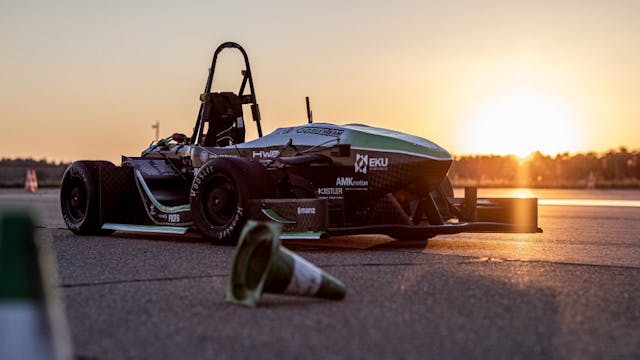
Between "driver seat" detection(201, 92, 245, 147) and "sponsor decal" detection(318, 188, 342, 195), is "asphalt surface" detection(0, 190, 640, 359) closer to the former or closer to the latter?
"sponsor decal" detection(318, 188, 342, 195)

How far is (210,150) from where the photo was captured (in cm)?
1103

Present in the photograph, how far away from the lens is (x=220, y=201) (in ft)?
32.2

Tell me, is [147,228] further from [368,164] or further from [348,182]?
[368,164]

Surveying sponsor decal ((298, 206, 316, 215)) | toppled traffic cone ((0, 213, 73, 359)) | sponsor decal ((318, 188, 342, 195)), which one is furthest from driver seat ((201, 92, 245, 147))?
toppled traffic cone ((0, 213, 73, 359))

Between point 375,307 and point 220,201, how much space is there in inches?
184

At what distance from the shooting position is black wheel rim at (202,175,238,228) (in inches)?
384

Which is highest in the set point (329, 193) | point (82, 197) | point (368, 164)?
point (368, 164)

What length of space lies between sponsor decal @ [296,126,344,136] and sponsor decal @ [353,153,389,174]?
412 mm

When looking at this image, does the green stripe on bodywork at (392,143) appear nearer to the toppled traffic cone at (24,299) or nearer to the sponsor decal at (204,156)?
the sponsor decal at (204,156)

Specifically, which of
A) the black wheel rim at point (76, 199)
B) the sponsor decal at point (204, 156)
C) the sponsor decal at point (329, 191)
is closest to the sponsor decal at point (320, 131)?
the sponsor decal at point (329, 191)

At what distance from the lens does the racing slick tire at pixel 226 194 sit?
30.9 feet

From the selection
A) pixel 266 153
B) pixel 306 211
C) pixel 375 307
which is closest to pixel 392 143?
pixel 306 211

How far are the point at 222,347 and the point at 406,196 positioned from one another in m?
5.71

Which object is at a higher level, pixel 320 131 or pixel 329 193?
pixel 320 131
